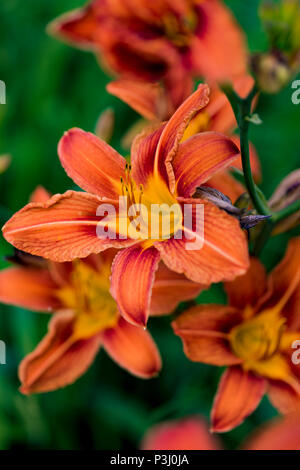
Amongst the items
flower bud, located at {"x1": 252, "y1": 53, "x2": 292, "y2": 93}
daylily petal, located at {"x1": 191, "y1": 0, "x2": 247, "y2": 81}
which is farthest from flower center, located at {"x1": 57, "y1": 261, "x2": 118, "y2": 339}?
flower bud, located at {"x1": 252, "y1": 53, "x2": 292, "y2": 93}

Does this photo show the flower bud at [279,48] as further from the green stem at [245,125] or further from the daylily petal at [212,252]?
the daylily petal at [212,252]

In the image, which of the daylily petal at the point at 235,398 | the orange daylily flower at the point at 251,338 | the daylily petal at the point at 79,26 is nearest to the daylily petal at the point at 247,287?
the orange daylily flower at the point at 251,338

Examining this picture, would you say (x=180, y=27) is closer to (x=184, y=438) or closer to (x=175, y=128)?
(x=175, y=128)

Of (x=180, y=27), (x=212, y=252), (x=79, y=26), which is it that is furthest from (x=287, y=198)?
(x=79, y=26)
